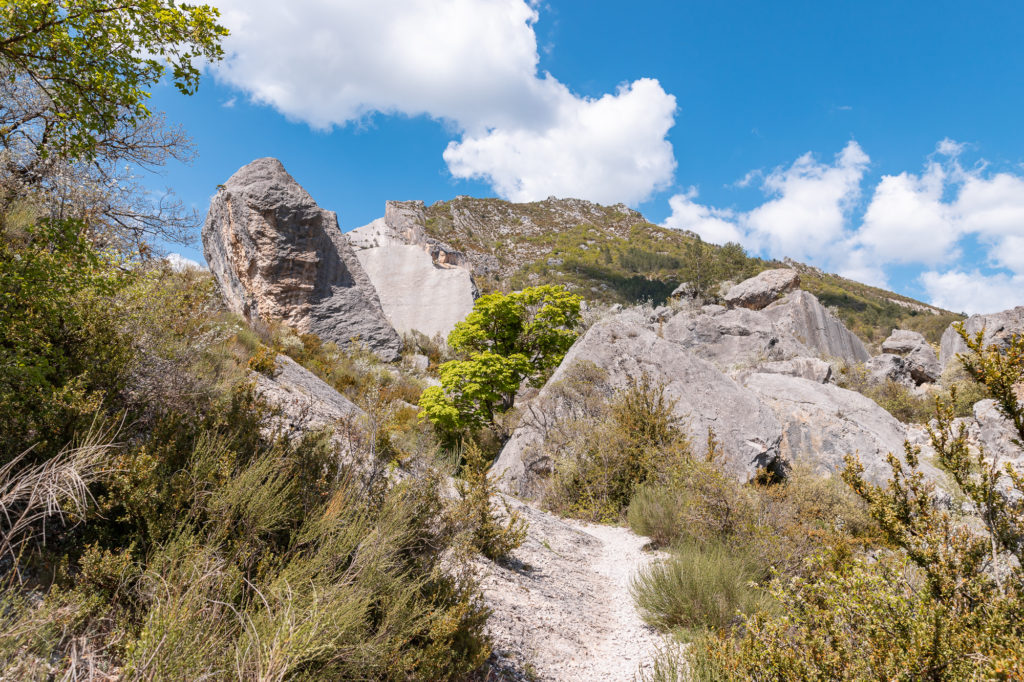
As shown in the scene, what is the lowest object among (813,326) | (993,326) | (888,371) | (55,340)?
(55,340)

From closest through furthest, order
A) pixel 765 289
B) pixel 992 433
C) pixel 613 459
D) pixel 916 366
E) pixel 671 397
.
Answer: pixel 613 459 → pixel 671 397 → pixel 992 433 → pixel 916 366 → pixel 765 289

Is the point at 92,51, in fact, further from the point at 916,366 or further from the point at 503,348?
the point at 916,366

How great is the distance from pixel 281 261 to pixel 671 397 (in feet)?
41.4

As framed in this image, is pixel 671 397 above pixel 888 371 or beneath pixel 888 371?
beneath

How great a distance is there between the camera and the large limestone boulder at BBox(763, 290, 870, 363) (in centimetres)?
2319

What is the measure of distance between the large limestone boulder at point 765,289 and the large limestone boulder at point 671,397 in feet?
60.1

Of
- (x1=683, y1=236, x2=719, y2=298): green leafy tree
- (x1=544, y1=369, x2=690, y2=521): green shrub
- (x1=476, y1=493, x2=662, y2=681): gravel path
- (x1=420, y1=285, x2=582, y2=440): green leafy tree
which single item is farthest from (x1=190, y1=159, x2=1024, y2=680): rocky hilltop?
(x1=420, y1=285, x2=582, y2=440): green leafy tree

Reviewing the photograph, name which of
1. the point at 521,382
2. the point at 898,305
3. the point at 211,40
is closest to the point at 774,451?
the point at 521,382

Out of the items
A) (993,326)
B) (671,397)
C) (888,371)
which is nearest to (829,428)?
(671,397)

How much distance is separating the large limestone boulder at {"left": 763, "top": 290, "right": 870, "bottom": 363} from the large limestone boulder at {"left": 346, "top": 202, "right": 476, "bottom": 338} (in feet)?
50.6

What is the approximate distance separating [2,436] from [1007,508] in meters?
5.42

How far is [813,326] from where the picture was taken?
23594mm

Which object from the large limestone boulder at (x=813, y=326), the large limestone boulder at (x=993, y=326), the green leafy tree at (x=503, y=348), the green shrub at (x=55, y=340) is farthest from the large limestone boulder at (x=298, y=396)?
the large limestone boulder at (x=993, y=326)

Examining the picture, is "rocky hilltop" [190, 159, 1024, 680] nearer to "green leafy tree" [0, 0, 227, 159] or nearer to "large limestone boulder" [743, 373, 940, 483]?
"large limestone boulder" [743, 373, 940, 483]
